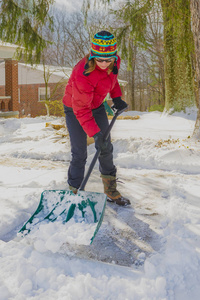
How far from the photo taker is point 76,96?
287 centimetres

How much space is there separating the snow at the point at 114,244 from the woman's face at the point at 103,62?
1461 millimetres

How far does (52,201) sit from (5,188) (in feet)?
4.37

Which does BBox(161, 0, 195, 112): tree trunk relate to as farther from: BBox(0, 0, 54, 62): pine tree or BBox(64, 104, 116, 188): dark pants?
BBox(64, 104, 116, 188): dark pants

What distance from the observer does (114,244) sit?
8.41ft

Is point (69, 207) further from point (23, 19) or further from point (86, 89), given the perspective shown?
point (23, 19)

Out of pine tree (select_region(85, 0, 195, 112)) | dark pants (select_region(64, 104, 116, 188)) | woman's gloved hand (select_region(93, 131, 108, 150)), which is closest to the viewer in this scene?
woman's gloved hand (select_region(93, 131, 108, 150))

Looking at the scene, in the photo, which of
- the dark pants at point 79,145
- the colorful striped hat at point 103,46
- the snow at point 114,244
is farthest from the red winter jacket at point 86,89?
the snow at point 114,244

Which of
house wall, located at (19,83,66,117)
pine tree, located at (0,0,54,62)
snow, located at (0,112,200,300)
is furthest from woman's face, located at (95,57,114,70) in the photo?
house wall, located at (19,83,66,117)

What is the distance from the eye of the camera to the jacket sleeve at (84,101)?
284 cm

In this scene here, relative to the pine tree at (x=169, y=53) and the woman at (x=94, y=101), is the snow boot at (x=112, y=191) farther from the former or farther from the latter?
the pine tree at (x=169, y=53)

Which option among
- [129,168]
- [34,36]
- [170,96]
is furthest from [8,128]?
[129,168]

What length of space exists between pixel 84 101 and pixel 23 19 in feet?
18.5

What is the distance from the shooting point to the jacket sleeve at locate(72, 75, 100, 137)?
2836mm

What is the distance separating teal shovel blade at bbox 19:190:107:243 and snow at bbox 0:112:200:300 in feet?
0.37
